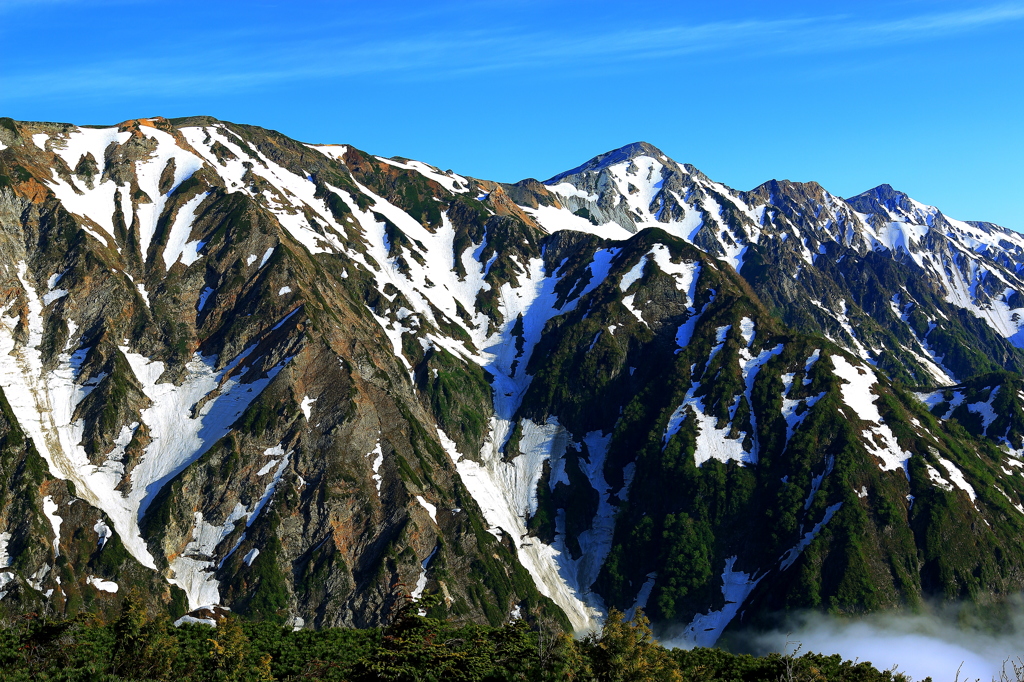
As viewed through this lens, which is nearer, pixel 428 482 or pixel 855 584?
pixel 855 584

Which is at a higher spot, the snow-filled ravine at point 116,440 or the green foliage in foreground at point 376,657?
the snow-filled ravine at point 116,440

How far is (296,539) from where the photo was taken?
178 meters

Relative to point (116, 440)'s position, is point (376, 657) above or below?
Result: below

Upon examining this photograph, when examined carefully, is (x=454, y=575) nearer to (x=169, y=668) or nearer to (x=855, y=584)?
(x=855, y=584)

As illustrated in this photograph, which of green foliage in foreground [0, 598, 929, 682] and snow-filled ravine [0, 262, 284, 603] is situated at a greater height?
snow-filled ravine [0, 262, 284, 603]

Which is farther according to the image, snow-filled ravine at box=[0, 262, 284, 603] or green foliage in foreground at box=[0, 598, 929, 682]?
snow-filled ravine at box=[0, 262, 284, 603]

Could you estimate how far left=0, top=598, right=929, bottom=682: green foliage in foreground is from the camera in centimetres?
7531

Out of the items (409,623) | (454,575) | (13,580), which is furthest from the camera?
(454,575)

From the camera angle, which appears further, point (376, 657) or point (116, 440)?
point (116, 440)

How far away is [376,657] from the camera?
8544 centimetres

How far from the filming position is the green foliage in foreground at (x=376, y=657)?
247 ft

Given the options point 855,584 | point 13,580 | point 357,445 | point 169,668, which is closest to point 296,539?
point 357,445

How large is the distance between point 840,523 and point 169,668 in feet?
463

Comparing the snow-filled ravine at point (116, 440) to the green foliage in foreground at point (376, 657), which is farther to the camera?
the snow-filled ravine at point (116, 440)
